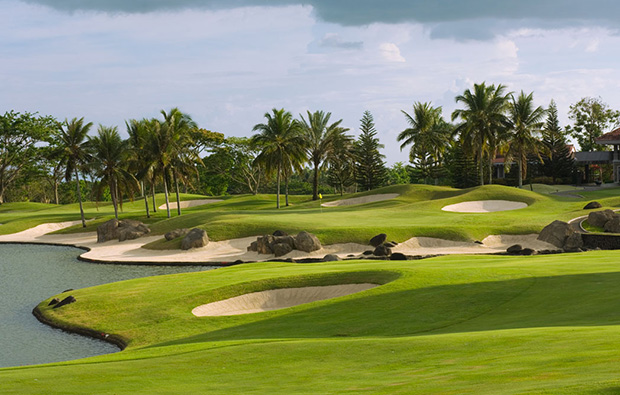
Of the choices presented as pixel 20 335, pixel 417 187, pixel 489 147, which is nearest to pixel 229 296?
pixel 20 335

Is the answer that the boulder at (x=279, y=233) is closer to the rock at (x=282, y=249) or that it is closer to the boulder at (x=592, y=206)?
the rock at (x=282, y=249)

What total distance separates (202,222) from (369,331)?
125 ft

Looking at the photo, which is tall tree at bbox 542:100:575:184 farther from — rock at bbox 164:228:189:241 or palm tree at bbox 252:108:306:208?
rock at bbox 164:228:189:241

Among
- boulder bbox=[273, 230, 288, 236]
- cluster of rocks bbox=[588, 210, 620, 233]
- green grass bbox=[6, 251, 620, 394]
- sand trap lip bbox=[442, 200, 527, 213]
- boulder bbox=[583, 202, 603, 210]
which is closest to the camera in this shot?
green grass bbox=[6, 251, 620, 394]

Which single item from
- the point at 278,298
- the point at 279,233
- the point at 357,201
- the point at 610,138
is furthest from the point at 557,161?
the point at 278,298

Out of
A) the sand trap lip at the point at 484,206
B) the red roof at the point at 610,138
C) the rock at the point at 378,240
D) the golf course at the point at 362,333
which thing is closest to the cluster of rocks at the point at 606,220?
the sand trap lip at the point at 484,206

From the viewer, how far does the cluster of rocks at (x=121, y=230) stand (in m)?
55.2

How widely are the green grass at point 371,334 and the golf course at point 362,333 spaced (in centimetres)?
5

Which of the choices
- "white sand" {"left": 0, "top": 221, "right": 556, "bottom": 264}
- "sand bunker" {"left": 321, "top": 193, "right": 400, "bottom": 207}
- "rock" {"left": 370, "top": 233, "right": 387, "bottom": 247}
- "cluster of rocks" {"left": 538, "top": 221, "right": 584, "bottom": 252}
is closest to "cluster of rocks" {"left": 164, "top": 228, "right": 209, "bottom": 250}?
"white sand" {"left": 0, "top": 221, "right": 556, "bottom": 264}

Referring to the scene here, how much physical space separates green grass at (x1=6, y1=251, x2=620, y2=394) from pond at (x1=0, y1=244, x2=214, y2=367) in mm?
1277

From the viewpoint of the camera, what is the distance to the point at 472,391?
7.86 meters

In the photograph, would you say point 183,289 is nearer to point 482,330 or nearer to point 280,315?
point 280,315

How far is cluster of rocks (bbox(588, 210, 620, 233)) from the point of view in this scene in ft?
141

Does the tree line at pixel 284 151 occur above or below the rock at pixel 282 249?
above
